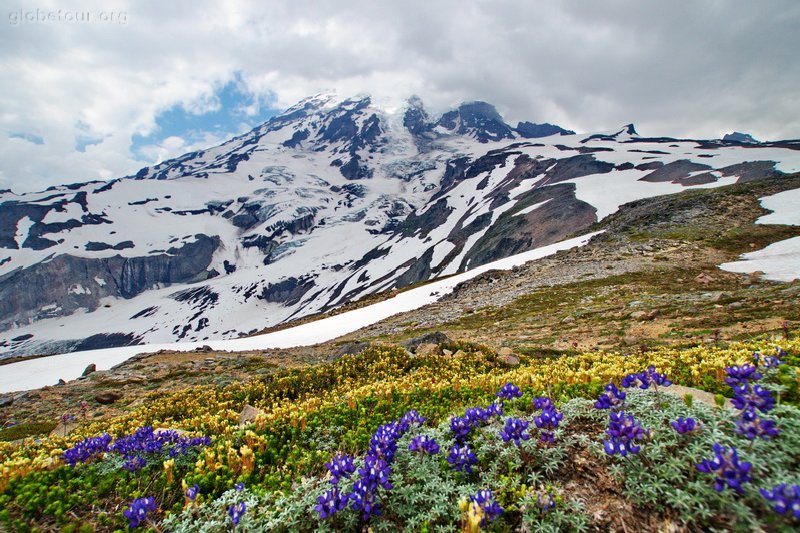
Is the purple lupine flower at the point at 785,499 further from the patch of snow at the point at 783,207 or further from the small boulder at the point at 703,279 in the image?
the patch of snow at the point at 783,207

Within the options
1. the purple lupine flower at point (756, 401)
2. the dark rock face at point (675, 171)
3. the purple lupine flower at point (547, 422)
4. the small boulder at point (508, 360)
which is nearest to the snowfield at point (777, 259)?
the small boulder at point (508, 360)

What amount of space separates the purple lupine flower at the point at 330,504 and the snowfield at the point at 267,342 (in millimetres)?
30385

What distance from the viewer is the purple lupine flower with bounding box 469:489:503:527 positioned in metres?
3.23

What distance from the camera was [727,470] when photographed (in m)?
2.86

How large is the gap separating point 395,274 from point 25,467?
119 m

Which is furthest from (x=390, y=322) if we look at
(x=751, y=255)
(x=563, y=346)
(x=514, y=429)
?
(x=514, y=429)

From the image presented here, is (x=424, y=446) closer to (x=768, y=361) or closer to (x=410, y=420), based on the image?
(x=410, y=420)

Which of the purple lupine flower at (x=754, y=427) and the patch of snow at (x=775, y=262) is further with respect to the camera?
the patch of snow at (x=775, y=262)

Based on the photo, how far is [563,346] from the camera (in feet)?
52.9

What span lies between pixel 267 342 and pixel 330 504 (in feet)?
115

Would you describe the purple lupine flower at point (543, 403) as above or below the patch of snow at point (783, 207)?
below

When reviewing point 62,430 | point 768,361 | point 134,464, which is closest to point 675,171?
point 768,361

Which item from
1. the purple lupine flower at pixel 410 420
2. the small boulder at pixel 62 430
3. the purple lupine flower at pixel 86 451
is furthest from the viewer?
the small boulder at pixel 62 430

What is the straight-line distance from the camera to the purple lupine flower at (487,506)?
10.6ft
